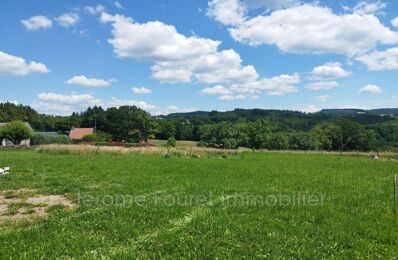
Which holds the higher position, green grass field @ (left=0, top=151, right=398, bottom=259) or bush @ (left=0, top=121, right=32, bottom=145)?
bush @ (left=0, top=121, right=32, bottom=145)

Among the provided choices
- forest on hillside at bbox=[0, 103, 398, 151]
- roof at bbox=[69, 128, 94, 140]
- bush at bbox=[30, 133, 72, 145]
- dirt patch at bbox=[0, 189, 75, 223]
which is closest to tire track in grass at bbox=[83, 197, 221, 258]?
dirt patch at bbox=[0, 189, 75, 223]

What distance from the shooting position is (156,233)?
11219mm

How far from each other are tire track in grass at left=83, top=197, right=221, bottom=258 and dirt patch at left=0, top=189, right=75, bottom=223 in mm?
4915

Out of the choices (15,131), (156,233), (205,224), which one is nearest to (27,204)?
(156,233)

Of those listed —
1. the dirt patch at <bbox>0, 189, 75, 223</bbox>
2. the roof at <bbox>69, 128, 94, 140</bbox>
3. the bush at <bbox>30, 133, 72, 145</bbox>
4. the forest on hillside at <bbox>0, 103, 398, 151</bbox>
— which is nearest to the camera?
the dirt patch at <bbox>0, 189, 75, 223</bbox>

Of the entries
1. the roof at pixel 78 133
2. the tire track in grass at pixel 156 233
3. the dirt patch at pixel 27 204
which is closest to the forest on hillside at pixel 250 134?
the roof at pixel 78 133

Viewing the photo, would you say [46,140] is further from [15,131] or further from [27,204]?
[27,204]

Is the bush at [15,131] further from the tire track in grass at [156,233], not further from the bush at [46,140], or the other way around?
the tire track in grass at [156,233]

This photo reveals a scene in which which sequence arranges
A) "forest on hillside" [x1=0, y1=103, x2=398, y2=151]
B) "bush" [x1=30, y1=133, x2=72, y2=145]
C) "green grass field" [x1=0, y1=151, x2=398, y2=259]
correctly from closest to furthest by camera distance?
"green grass field" [x1=0, y1=151, x2=398, y2=259]
"bush" [x1=30, y1=133, x2=72, y2=145]
"forest on hillside" [x1=0, y1=103, x2=398, y2=151]

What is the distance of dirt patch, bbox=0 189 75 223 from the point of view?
13.9 m

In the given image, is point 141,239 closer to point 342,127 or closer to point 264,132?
point 264,132

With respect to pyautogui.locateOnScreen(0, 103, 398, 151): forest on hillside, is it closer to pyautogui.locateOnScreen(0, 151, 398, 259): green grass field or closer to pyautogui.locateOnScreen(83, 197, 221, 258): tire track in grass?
pyautogui.locateOnScreen(0, 151, 398, 259): green grass field

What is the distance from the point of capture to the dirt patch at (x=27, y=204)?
45.5 ft

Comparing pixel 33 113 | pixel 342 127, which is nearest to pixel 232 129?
pixel 342 127
